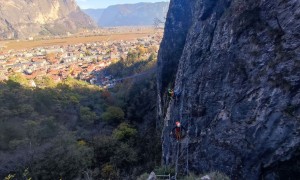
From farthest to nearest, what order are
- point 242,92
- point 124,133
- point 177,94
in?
point 124,133 → point 177,94 → point 242,92

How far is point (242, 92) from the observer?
8.95 m

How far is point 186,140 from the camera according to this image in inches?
440

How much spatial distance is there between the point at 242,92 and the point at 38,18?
147591mm

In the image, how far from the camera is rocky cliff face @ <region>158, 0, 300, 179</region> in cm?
759

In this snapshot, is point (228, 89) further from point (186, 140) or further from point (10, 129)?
point (10, 129)

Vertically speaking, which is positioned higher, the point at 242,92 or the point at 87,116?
the point at 242,92

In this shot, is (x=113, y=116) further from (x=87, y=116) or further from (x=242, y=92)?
(x=242, y=92)

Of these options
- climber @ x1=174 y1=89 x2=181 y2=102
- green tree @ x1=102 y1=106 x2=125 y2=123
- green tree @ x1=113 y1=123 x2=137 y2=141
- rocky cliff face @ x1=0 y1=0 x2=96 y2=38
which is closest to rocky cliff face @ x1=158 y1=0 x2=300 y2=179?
climber @ x1=174 y1=89 x2=181 y2=102

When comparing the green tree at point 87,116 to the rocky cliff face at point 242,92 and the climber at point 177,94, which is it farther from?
the rocky cliff face at point 242,92

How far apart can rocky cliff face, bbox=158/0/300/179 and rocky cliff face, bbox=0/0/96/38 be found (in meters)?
120

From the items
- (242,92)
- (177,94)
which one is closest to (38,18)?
(177,94)

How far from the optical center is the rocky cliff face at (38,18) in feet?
401

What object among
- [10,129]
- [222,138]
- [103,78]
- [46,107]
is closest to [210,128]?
[222,138]

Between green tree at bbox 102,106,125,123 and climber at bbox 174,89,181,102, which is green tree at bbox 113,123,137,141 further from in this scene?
climber at bbox 174,89,181,102
